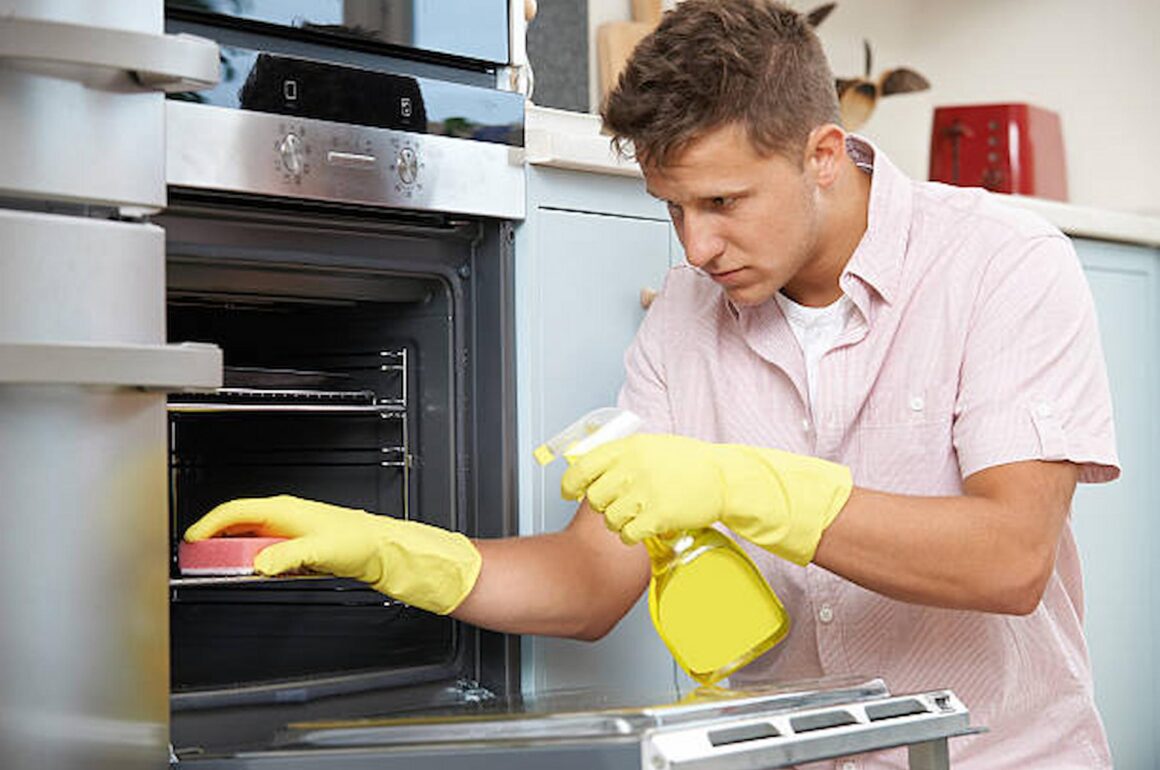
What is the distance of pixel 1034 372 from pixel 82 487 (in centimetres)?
93

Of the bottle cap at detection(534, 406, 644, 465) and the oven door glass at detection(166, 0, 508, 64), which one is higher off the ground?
the oven door glass at detection(166, 0, 508, 64)

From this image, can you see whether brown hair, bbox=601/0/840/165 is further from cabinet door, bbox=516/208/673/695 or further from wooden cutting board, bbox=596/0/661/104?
wooden cutting board, bbox=596/0/661/104

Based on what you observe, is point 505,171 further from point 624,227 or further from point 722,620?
point 722,620

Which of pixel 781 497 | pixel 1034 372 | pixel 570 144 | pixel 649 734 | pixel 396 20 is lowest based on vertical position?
pixel 649 734

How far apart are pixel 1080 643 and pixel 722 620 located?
521 mm

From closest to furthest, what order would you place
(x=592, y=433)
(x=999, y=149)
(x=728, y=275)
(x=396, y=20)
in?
(x=592, y=433), (x=728, y=275), (x=396, y=20), (x=999, y=149)

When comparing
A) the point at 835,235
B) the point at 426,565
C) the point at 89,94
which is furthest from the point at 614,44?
the point at 89,94

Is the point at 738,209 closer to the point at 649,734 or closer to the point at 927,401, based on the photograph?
the point at 927,401

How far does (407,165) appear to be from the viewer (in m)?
1.88

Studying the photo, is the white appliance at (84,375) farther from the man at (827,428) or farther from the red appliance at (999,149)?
the red appliance at (999,149)

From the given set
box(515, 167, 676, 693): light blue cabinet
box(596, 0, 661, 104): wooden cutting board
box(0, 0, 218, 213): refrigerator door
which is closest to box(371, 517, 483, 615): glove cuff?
box(515, 167, 676, 693): light blue cabinet

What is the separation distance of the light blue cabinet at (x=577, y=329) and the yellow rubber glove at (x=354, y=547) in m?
0.25

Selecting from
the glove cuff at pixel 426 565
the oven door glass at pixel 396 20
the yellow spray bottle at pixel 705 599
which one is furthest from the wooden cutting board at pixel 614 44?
the yellow spray bottle at pixel 705 599

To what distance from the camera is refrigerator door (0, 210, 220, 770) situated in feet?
3.85
